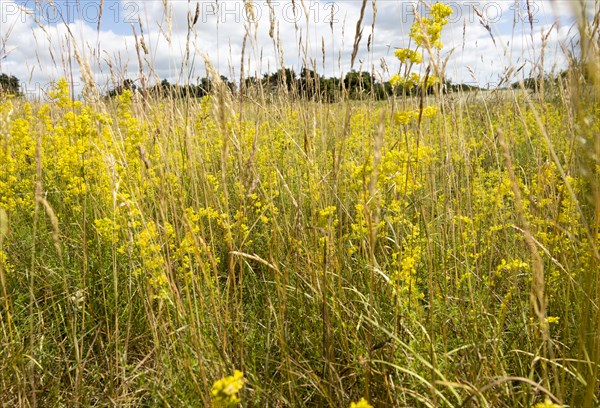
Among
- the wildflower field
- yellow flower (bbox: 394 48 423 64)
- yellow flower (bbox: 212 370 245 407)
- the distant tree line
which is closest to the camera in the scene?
yellow flower (bbox: 212 370 245 407)

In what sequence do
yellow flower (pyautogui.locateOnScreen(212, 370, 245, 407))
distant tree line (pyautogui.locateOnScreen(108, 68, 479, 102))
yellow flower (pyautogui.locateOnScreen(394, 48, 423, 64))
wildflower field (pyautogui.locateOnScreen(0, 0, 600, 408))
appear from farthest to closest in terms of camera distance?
distant tree line (pyautogui.locateOnScreen(108, 68, 479, 102))
yellow flower (pyautogui.locateOnScreen(394, 48, 423, 64))
wildflower field (pyautogui.locateOnScreen(0, 0, 600, 408))
yellow flower (pyautogui.locateOnScreen(212, 370, 245, 407))

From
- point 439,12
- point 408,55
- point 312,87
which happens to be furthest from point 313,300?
point 312,87

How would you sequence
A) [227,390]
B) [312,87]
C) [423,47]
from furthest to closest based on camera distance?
[312,87] → [423,47] → [227,390]

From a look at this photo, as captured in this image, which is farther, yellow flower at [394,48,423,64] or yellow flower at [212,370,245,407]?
yellow flower at [394,48,423,64]

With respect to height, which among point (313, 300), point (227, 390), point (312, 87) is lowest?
point (313, 300)

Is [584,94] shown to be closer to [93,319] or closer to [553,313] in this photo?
[553,313]

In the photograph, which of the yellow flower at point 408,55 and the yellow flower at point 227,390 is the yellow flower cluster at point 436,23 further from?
the yellow flower at point 227,390

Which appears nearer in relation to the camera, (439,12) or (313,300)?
(439,12)

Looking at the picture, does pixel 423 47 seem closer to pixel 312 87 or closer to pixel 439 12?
pixel 439 12

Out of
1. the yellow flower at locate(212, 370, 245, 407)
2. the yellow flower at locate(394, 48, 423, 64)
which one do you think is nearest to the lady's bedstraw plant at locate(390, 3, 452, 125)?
the yellow flower at locate(394, 48, 423, 64)

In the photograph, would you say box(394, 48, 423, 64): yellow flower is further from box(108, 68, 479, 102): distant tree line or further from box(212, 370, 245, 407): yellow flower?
box(212, 370, 245, 407): yellow flower

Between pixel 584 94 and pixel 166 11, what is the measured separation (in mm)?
1334

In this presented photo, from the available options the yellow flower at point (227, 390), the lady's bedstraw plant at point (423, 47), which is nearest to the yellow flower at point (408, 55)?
the lady's bedstraw plant at point (423, 47)

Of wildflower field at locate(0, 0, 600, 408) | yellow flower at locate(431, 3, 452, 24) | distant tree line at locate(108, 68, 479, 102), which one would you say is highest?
yellow flower at locate(431, 3, 452, 24)
